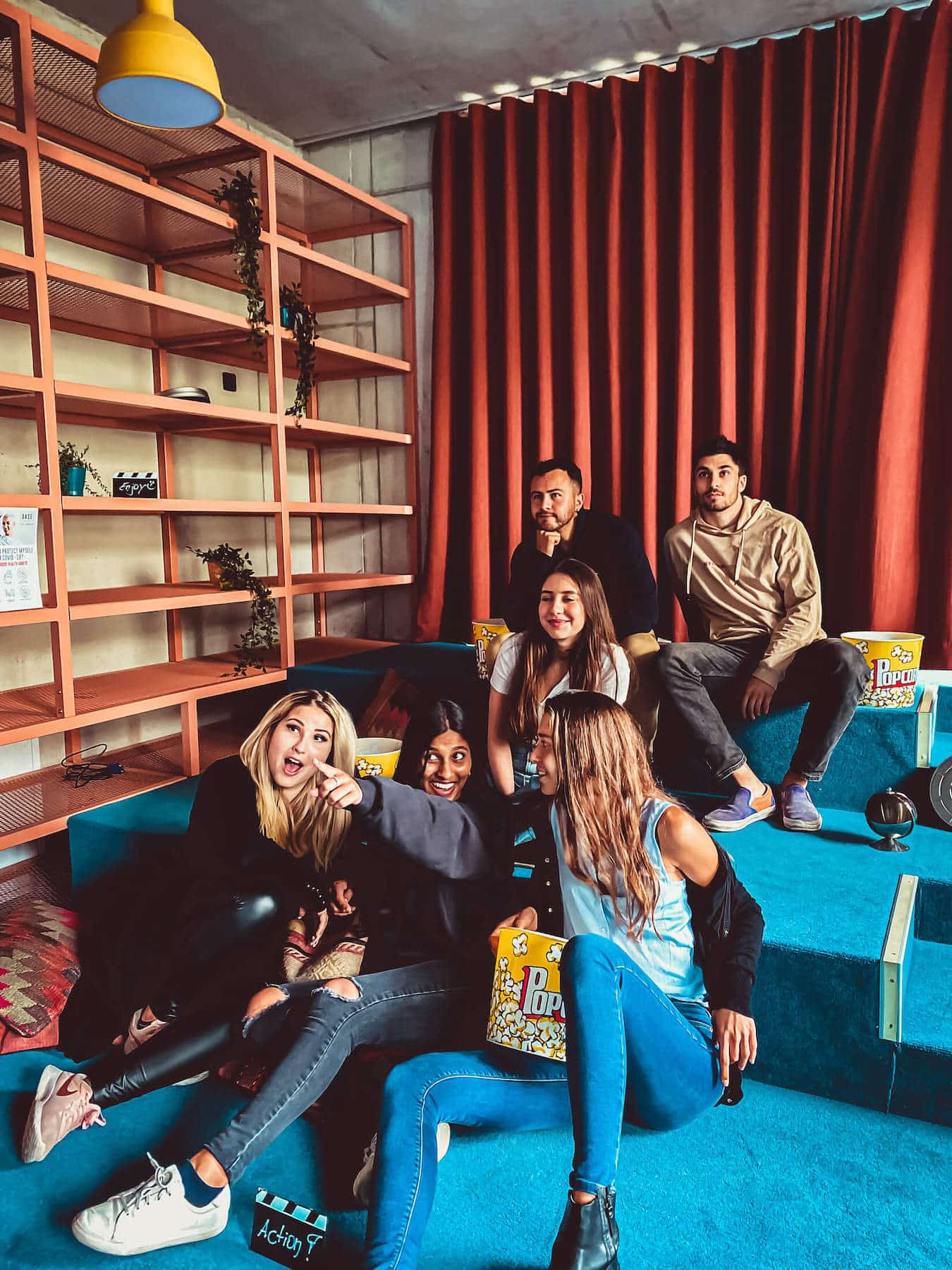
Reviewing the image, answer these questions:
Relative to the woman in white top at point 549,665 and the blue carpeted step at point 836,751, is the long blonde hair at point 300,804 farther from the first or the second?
the blue carpeted step at point 836,751

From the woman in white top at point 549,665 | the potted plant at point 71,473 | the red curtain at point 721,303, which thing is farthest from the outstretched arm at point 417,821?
the red curtain at point 721,303

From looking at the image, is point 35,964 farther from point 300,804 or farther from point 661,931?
point 661,931

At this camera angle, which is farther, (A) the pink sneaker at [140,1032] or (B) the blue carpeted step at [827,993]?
(A) the pink sneaker at [140,1032]

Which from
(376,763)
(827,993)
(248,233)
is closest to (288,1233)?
(376,763)

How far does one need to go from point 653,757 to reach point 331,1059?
136 cm

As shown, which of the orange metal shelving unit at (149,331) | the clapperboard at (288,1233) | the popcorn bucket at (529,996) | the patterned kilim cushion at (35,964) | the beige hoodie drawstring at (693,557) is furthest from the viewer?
the beige hoodie drawstring at (693,557)

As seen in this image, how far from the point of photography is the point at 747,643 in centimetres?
268

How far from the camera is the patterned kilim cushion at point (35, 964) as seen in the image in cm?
205

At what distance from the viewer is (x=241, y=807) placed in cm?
201

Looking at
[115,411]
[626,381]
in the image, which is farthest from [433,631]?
[115,411]

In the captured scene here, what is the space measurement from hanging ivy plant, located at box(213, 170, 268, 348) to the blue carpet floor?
8.00 ft

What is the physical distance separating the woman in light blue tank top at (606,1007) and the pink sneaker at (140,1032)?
67 cm

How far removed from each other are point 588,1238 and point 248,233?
2.94 meters

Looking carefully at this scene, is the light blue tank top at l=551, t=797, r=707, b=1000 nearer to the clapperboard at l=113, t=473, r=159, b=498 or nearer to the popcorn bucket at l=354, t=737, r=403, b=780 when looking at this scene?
the popcorn bucket at l=354, t=737, r=403, b=780
